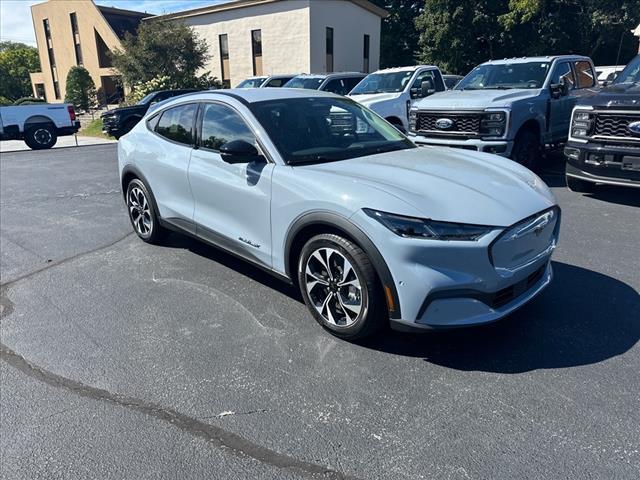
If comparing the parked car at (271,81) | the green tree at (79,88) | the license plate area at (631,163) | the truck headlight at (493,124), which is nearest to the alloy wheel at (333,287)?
the license plate area at (631,163)

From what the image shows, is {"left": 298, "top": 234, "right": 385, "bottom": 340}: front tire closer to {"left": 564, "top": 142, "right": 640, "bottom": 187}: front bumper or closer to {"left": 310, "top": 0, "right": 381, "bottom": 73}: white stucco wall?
{"left": 564, "top": 142, "right": 640, "bottom": 187}: front bumper

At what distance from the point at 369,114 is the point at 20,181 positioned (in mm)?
8285

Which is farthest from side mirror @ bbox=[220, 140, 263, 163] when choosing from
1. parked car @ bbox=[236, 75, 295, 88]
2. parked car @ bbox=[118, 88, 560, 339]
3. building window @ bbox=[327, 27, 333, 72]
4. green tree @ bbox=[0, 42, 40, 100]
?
green tree @ bbox=[0, 42, 40, 100]

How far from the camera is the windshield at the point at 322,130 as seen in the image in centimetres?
373

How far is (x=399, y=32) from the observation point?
122 feet

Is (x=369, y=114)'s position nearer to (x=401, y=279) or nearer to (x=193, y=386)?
(x=401, y=279)

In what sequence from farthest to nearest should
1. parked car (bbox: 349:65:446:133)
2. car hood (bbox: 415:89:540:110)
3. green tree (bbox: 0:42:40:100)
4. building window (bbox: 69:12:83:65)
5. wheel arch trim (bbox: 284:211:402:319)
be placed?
green tree (bbox: 0:42:40:100) < building window (bbox: 69:12:83:65) < parked car (bbox: 349:65:446:133) < car hood (bbox: 415:89:540:110) < wheel arch trim (bbox: 284:211:402:319)

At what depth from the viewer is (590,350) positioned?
3.15 meters

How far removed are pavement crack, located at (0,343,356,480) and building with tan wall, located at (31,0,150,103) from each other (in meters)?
36.8

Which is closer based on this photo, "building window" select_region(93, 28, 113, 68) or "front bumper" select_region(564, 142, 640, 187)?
"front bumper" select_region(564, 142, 640, 187)

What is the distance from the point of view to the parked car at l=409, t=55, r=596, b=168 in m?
7.53

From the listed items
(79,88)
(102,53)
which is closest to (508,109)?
(79,88)

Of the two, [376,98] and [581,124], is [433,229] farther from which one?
[376,98]

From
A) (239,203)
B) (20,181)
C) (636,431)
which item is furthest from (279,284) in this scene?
(20,181)
